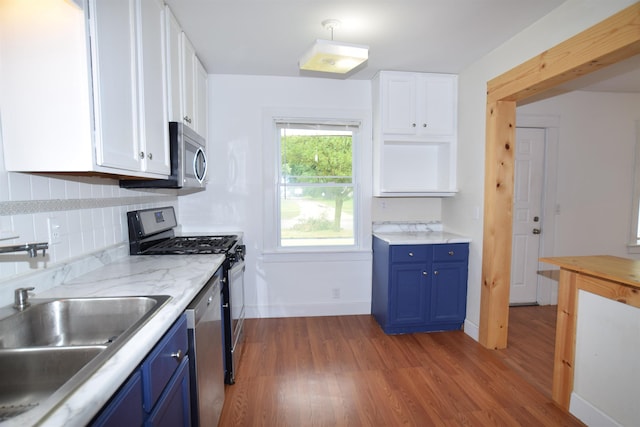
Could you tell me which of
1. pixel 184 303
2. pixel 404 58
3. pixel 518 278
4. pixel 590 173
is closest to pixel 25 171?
pixel 184 303

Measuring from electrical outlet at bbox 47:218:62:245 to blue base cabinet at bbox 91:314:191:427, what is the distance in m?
0.76

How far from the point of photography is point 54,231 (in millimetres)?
1455

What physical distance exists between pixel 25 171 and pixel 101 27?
0.65 meters

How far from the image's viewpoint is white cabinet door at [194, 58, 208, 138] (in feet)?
8.55

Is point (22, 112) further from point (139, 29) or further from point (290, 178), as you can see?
point (290, 178)

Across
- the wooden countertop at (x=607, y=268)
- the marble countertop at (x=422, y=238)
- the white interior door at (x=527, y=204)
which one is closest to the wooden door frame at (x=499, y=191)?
the marble countertop at (x=422, y=238)

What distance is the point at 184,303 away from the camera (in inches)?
48.9

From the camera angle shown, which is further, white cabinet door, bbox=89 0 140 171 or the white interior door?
the white interior door

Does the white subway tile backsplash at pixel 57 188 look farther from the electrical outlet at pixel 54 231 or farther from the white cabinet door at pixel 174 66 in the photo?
the white cabinet door at pixel 174 66

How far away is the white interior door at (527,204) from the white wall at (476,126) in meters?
0.90

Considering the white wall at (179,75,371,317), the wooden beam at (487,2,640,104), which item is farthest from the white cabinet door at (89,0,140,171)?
the wooden beam at (487,2,640,104)

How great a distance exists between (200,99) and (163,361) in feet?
7.57

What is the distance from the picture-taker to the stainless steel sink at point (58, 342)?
2.85ft

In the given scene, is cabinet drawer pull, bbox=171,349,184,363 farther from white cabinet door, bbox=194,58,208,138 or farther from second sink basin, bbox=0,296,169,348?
white cabinet door, bbox=194,58,208,138
